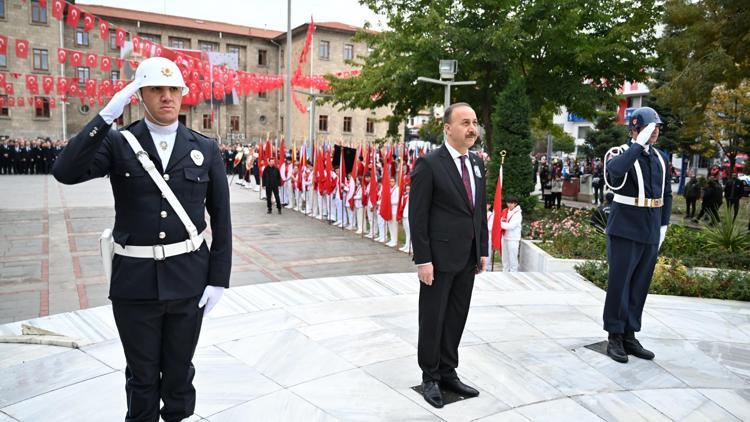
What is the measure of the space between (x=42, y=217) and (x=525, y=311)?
1387 cm

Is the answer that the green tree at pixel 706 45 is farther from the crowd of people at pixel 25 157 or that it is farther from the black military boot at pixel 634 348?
the crowd of people at pixel 25 157

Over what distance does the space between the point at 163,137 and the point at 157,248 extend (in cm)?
58

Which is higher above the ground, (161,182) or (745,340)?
(161,182)

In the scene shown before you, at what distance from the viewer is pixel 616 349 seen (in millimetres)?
5020

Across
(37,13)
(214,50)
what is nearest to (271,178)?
(37,13)

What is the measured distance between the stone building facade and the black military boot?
41.6 meters

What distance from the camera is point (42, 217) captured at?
15453 mm

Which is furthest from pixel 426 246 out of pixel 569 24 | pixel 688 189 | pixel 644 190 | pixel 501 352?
pixel 688 189

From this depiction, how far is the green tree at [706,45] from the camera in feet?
36.4

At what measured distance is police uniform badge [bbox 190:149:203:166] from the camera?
3111 mm

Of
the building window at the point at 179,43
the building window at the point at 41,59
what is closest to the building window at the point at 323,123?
the building window at the point at 179,43

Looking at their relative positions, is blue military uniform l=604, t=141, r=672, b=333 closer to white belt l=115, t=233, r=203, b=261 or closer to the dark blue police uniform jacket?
the dark blue police uniform jacket

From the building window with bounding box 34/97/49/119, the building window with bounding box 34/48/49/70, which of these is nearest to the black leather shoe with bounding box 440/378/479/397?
the building window with bounding box 34/97/49/119

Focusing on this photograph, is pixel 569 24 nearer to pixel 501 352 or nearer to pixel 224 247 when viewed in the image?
pixel 501 352
